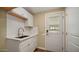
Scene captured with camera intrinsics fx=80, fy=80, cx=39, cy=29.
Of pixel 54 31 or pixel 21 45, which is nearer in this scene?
pixel 21 45

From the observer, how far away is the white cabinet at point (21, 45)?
4.33 ft

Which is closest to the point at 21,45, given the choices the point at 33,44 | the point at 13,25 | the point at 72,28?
the point at 33,44

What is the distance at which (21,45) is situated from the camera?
4.45 ft

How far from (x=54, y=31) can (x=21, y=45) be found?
2.09 feet

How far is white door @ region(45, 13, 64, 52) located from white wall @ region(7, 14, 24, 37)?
51cm

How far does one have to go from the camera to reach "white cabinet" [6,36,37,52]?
1.32m

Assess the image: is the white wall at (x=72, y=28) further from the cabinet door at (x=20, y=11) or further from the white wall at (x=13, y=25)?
the white wall at (x=13, y=25)

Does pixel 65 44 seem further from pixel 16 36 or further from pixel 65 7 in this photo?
pixel 16 36

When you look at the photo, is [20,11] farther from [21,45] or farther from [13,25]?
[21,45]

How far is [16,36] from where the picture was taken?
1.51 meters

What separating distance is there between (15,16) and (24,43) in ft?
1.82

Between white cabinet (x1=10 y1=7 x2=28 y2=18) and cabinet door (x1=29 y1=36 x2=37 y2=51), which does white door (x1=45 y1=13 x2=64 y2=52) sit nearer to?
cabinet door (x1=29 y1=36 x2=37 y2=51)

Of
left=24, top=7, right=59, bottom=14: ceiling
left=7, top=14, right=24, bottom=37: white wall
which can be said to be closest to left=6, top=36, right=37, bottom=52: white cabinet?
left=7, top=14, right=24, bottom=37: white wall
